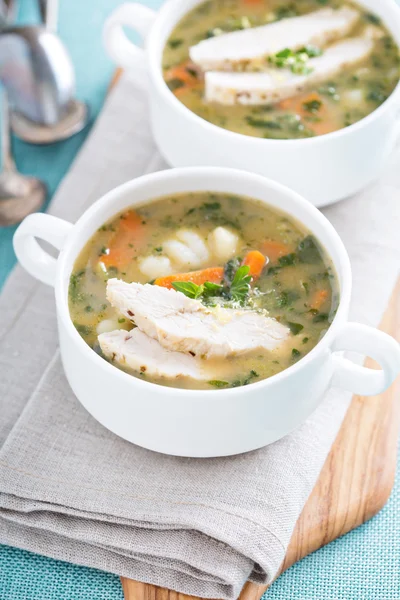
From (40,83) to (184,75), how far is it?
25.6 inches

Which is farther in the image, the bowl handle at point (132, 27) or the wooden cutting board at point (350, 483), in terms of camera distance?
the bowl handle at point (132, 27)

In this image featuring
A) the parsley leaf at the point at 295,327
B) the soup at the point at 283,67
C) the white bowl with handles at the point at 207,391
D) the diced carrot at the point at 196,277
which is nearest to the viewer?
the white bowl with handles at the point at 207,391

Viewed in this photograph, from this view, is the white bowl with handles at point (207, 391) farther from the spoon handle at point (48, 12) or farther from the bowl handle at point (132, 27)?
the spoon handle at point (48, 12)

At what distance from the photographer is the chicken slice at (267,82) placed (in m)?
2.90

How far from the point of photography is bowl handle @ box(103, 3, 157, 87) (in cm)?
309

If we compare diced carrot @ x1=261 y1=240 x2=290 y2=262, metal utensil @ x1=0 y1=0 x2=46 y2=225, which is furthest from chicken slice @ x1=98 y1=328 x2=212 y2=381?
metal utensil @ x1=0 y1=0 x2=46 y2=225

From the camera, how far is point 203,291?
2330 millimetres

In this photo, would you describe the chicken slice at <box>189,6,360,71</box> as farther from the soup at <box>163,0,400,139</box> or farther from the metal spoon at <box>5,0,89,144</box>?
the metal spoon at <box>5,0,89,144</box>

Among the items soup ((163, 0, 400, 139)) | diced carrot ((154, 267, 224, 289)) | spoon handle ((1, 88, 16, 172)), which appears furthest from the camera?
spoon handle ((1, 88, 16, 172))

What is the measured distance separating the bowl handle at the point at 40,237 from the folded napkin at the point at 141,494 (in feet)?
0.88

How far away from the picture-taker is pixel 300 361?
6.88ft

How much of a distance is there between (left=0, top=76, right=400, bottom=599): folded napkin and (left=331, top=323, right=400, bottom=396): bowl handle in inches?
8.3

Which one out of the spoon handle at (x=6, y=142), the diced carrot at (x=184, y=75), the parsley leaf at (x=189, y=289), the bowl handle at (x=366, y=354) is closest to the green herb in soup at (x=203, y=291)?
the parsley leaf at (x=189, y=289)

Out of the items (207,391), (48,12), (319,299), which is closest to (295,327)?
(319,299)
